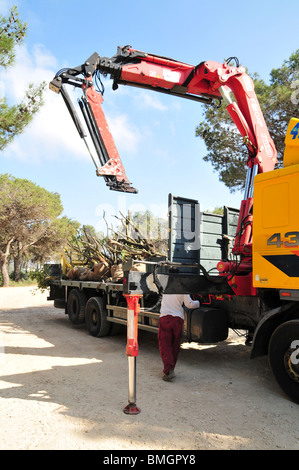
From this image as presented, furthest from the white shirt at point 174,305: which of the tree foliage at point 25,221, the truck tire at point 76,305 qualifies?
the tree foliage at point 25,221

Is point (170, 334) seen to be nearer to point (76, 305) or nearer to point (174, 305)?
point (174, 305)

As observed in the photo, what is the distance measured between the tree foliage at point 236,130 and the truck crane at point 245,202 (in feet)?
14.2

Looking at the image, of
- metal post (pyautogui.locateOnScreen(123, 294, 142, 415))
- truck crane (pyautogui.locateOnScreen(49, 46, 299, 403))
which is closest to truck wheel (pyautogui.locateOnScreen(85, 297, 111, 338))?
truck crane (pyautogui.locateOnScreen(49, 46, 299, 403))

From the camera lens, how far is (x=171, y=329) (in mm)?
5461

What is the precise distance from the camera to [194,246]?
7035 millimetres

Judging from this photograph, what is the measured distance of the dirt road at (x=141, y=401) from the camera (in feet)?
11.3

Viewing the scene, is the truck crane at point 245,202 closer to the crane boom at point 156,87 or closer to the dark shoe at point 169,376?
the crane boom at point 156,87

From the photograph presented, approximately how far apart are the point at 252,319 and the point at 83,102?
5.11 m

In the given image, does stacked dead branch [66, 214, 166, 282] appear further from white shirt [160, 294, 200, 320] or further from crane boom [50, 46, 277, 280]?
white shirt [160, 294, 200, 320]

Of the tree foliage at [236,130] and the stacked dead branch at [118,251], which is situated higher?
the tree foliage at [236,130]

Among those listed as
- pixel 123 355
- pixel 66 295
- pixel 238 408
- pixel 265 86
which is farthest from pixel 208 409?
pixel 265 86

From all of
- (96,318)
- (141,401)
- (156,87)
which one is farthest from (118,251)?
(141,401)

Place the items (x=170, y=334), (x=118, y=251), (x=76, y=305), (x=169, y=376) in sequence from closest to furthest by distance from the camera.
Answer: (x=169, y=376), (x=170, y=334), (x=118, y=251), (x=76, y=305)

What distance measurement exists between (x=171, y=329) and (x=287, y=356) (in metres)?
1.70
